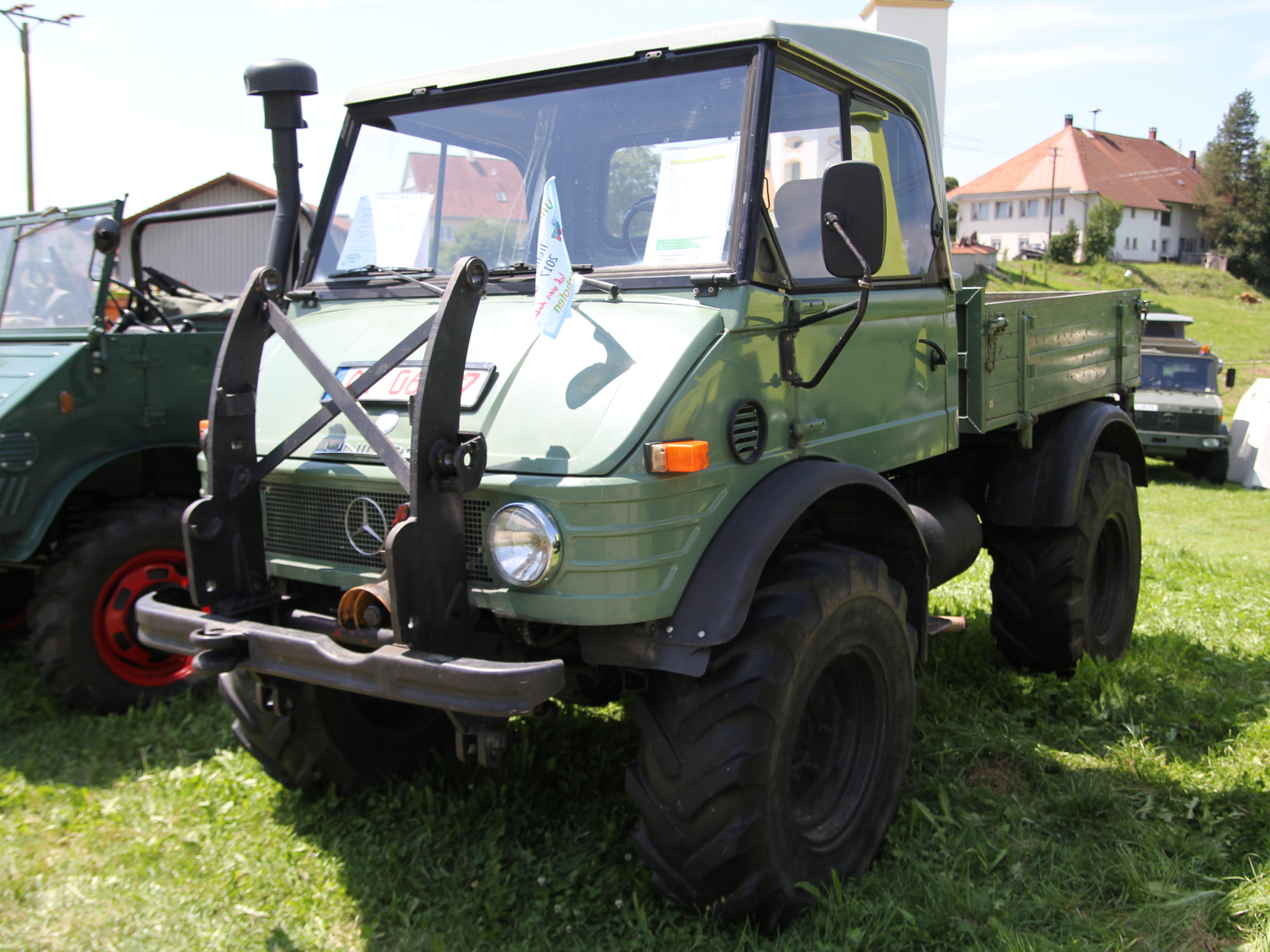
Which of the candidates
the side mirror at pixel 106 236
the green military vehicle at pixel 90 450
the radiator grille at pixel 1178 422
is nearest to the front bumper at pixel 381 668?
the green military vehicle at pixel 90 450

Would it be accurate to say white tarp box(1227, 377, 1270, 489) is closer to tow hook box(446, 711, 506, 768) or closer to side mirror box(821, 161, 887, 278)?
side mirror box(821, 161, 887, 278)

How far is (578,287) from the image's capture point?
3.09 m

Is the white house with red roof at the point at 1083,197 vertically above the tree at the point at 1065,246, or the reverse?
the white house with red roof at the point at 1083,197

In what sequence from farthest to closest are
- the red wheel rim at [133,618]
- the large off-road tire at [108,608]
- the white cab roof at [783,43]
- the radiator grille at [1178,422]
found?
the radiator grille at [1178,422], the red wheel rim at [133,618], the large off-road tire at [108,608], the white cab roof at [783,43]

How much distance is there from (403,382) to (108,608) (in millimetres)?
2823

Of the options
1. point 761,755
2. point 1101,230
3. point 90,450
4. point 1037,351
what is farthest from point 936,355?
point 1101,230

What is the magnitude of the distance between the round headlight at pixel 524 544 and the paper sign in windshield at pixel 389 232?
1402 mm

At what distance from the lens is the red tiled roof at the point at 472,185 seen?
11.8 ft

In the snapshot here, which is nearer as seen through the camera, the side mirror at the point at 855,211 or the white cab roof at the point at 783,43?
the side mirror at the point at 855,211

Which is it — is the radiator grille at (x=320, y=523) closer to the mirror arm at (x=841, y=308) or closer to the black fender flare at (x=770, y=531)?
the black fender flare at (x=770, y=531)

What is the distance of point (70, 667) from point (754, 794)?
366 cm

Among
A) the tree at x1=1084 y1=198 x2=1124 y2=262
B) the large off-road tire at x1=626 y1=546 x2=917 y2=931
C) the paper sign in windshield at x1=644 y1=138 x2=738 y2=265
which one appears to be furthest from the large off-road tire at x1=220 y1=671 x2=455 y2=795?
the tree at x1=1084 y1=198 x2=1124 y2=262

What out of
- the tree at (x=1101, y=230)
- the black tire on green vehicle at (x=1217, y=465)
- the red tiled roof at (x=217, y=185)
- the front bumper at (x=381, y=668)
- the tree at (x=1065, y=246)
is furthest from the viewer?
the tree at (x=1101, y=230)

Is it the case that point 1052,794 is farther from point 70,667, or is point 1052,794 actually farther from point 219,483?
point 70,667
